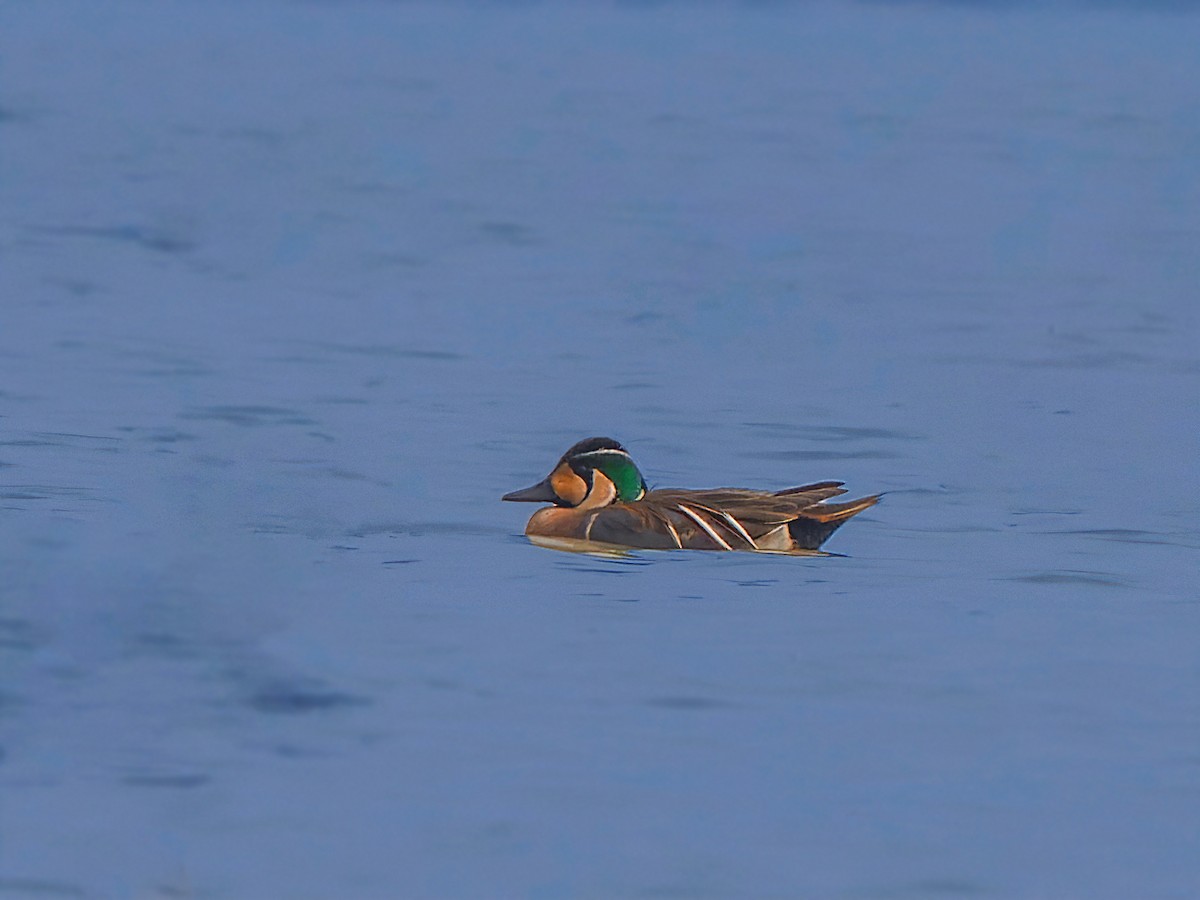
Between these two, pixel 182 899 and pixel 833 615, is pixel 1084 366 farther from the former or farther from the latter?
pixel 182 899

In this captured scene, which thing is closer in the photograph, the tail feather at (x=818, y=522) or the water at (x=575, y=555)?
the water at (x=575, y=555)

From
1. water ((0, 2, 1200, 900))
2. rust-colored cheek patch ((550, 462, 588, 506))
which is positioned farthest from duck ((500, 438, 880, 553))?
water ((0, 2, 1200, 900))

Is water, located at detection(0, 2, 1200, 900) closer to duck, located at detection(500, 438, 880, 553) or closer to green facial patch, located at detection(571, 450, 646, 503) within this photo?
duck, located at detection(500, 438, 880, 553)

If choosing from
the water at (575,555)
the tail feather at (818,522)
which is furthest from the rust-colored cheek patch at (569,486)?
the tail feather at (818,522)

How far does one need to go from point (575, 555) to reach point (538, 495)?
50 cm

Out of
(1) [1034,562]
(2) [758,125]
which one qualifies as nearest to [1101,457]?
(1) [1034,562]

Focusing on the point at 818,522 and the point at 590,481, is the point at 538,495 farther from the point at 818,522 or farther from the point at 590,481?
the point at 818,522

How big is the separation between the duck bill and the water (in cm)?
13

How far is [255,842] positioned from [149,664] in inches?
61.1

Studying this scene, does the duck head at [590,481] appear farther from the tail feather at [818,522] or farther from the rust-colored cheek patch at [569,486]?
the tail feather at [818,522]

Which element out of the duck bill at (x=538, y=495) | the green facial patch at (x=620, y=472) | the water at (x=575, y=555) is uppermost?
the green facial patch at (x=620, y=472)

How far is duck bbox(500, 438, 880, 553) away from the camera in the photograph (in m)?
9.59

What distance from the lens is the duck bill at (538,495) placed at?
32.8ft


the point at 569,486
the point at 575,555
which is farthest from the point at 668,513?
the point at 569,486
